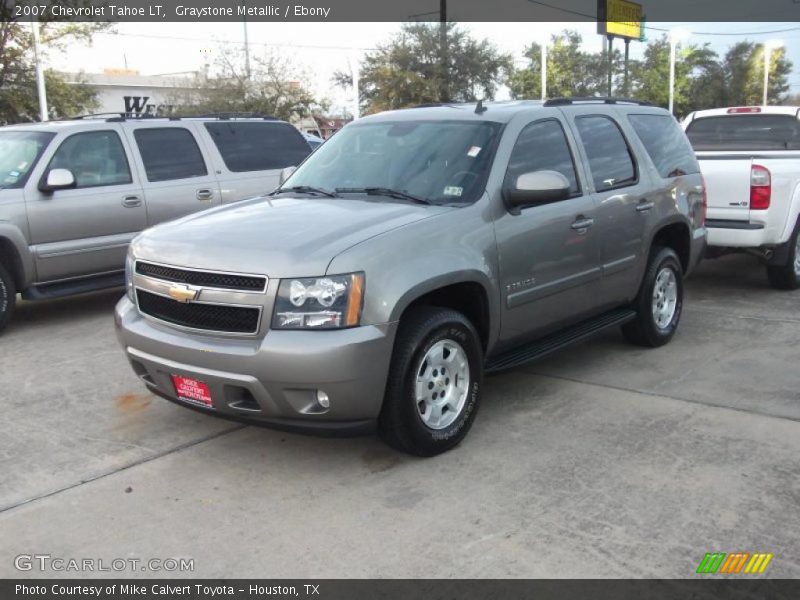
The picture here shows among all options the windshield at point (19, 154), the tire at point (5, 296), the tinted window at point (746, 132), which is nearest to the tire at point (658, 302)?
the tinted window at point (746, 132)

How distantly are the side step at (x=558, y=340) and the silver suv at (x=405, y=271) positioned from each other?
2cm

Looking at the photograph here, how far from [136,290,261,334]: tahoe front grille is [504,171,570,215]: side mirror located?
1.75 m

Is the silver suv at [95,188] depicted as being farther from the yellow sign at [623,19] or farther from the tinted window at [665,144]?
the yellow sign at [623,19]

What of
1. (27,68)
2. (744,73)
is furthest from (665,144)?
(744,73)

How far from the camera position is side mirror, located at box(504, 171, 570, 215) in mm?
4609

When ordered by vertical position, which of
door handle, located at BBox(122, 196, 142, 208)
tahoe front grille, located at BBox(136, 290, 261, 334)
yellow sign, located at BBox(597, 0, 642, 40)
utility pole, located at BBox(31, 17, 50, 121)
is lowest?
tahoe front grille, located at BBox(136, 290, 261, 334)

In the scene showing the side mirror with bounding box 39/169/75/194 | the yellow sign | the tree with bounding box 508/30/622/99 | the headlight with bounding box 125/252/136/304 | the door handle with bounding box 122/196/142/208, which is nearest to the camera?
the headlight with bounding box 125/252/136/304

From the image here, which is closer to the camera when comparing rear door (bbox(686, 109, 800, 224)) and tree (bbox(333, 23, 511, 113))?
rear door (bbox(686, 109, 800, 224))

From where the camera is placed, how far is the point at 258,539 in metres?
3.50

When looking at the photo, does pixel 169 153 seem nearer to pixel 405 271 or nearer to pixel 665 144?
pixel 665 144

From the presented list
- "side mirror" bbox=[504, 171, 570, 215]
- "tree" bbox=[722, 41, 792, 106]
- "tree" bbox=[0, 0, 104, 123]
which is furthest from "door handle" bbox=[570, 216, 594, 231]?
"tree" bbox=[722, 41, 792, 106]

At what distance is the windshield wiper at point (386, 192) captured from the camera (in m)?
4.64

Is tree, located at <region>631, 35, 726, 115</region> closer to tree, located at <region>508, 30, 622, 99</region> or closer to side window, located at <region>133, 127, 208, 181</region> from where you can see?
tree, located at <region>508, 30, 622, 99</region>

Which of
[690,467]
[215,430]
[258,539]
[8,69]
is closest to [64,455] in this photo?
[215,430]
